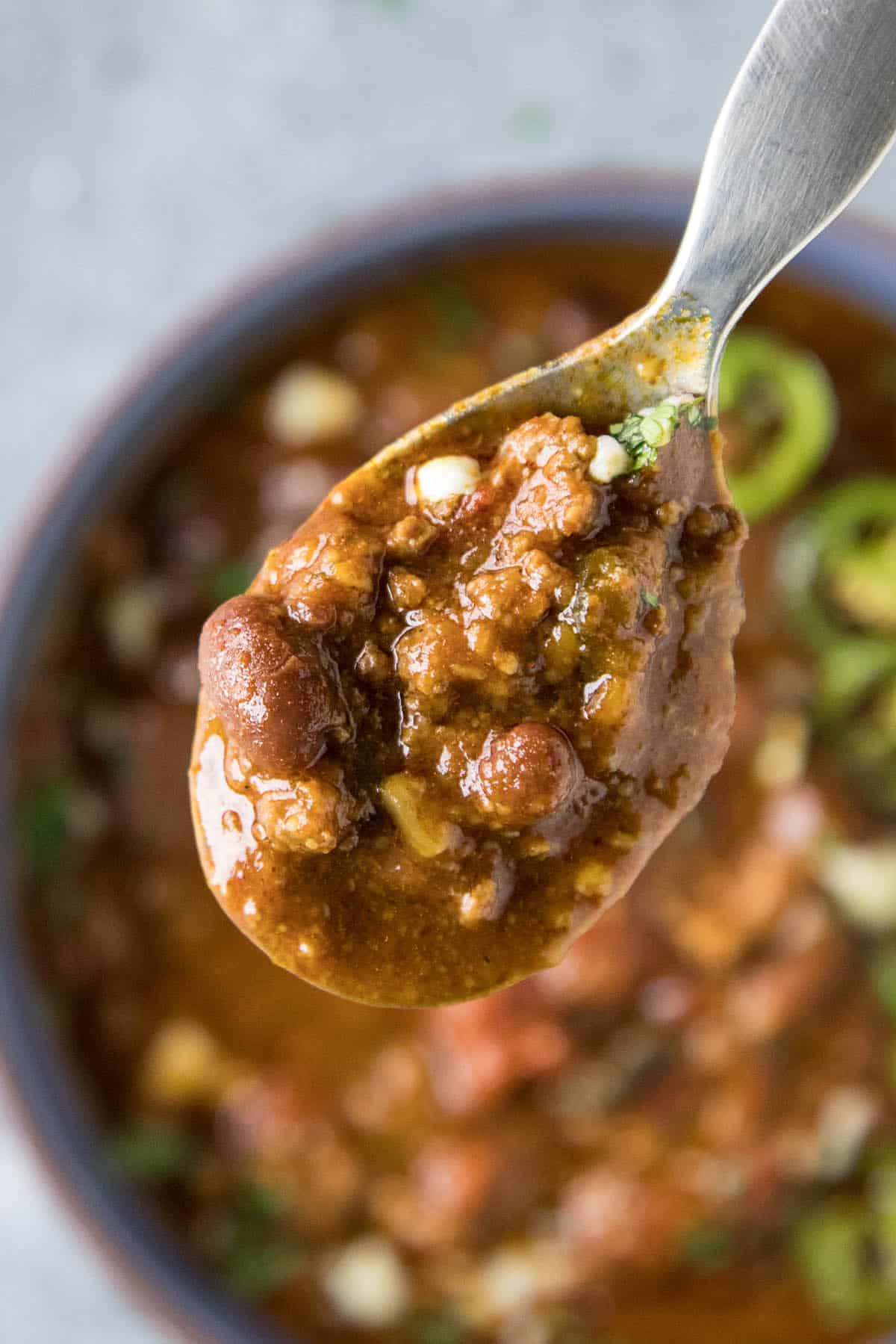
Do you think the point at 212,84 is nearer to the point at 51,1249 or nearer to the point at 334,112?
the point at 334,112

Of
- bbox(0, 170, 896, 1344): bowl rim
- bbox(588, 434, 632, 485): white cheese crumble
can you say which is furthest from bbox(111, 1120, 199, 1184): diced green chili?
bbox(588, 434, 632, 485): white cheese crumble

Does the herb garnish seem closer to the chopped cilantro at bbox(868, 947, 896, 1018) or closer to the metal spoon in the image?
the metal spoon

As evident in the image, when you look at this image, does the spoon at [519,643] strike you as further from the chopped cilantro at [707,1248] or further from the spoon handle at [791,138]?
the chopped cilantro at [707,1248]

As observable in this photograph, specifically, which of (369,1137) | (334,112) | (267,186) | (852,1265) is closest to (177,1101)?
(369,1137)

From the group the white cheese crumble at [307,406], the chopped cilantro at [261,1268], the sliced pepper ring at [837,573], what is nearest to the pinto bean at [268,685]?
the white cheese crumble at [307,406]

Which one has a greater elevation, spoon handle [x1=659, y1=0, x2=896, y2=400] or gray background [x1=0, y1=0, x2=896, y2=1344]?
gray background [x1=0, y1=0, x2=896, y2=1344]

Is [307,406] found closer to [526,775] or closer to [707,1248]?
[526,775]
